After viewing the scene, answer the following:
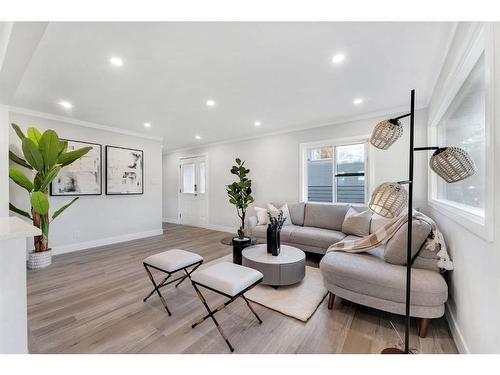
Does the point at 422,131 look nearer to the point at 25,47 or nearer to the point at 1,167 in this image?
the point at 25,47

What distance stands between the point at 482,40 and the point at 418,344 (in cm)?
208

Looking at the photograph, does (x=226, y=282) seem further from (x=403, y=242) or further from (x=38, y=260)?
(x=38, y=260)

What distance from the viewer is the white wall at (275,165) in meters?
3.40

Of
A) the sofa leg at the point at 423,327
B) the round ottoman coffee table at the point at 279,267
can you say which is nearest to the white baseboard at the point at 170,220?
the round ottoman coffee table at the point at 279,267

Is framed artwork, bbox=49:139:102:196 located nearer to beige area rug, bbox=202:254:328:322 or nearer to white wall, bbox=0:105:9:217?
white wall, bbox=0:105:9:217

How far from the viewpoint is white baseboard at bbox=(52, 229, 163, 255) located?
3.66m

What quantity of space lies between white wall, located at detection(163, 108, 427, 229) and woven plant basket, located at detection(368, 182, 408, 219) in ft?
9.01

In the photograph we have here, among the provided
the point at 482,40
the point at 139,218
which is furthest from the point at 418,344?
the point at 139,218

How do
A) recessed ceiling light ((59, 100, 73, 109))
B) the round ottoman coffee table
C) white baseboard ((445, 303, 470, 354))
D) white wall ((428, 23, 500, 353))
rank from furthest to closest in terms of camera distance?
recessed ceiling light ((59, 100, 73, 109)), the round ottoman coffee table, white baseboard ((445, 303, 470, 354)), white wall ((428, 23, 500, 353))

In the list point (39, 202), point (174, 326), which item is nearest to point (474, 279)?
point (174, 326)

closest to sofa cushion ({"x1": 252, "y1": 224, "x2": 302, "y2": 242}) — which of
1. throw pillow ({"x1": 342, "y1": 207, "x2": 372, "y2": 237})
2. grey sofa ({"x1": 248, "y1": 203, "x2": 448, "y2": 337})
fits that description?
throw pillow ({"x1": 342, "y1": 207, "x2": 372, "y2": 237})

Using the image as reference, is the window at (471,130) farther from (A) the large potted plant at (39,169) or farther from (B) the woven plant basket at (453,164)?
(A) the large potted plant at (39,169)

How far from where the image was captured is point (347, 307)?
6.71ft

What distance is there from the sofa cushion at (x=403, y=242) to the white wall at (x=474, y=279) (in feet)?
0.73
